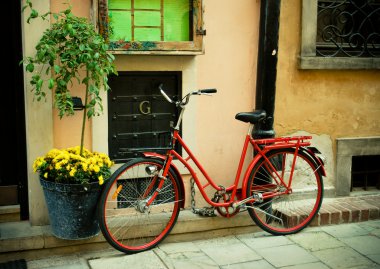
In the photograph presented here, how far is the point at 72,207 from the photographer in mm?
4500

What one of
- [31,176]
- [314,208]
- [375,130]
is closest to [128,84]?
[31,176]

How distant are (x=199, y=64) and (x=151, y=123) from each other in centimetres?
79

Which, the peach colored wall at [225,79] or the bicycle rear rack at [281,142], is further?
the peach colored wall at [225,79]

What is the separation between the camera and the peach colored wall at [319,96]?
5.77 metres

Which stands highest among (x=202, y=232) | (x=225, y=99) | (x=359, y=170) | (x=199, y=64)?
(x=199, y=64)

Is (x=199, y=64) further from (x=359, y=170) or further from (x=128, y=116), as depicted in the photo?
(x=359, y=170)

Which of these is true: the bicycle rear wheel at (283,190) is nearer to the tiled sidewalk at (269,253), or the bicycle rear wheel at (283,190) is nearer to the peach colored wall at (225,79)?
the tiled sidewalk at (269,253)

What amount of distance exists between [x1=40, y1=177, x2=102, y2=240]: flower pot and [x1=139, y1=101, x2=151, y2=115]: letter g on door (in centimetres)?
104

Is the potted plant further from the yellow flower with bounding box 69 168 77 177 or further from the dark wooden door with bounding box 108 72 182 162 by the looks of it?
the dark wooden door with bounding box 108 72 182 162

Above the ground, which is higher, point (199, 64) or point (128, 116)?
point (199, 64)

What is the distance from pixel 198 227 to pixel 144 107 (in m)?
1.33

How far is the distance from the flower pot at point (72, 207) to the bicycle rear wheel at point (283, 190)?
1557 mm

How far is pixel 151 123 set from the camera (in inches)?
210

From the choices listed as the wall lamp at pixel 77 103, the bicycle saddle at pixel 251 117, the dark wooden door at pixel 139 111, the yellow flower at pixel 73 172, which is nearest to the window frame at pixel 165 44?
the dark wooden door at pixel 139 111
